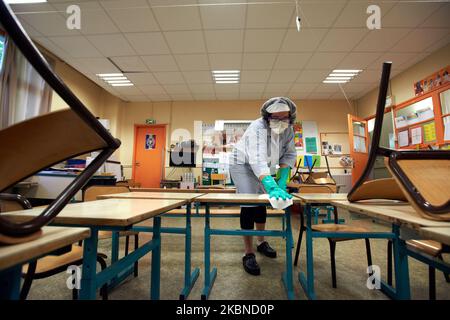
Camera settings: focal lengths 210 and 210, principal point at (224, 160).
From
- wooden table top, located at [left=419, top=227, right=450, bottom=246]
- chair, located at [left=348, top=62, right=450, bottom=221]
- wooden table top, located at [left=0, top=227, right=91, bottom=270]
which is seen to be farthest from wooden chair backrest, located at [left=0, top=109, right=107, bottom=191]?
chair, located at [left=348, top=62, right=450, bottom=221]

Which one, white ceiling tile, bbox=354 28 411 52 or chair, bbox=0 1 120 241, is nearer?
chair, bbox=0 1 120 241

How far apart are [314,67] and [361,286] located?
3.55 m

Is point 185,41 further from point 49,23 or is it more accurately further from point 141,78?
point 49,23

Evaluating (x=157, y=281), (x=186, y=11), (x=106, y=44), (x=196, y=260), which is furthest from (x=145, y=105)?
(x=157, y=281)

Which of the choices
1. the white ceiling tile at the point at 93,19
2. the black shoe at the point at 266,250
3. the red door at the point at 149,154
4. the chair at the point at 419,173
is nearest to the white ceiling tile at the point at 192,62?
the white ceiling tile at the point at 93,19

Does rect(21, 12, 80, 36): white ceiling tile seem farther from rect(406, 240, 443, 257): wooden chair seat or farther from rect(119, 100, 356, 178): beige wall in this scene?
rect(406, 240, 443, 257): wooden chair seat

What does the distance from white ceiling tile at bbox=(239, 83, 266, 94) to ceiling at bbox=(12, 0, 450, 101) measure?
103 mm

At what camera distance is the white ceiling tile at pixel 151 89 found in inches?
182

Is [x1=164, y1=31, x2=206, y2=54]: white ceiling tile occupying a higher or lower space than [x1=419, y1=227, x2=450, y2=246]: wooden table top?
higher

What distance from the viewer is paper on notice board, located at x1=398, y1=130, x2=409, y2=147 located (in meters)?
3.78

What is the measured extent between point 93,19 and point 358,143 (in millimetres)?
5059

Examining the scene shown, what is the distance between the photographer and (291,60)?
3561 millimetres

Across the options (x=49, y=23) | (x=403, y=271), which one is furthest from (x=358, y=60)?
(x=49, y=23)
